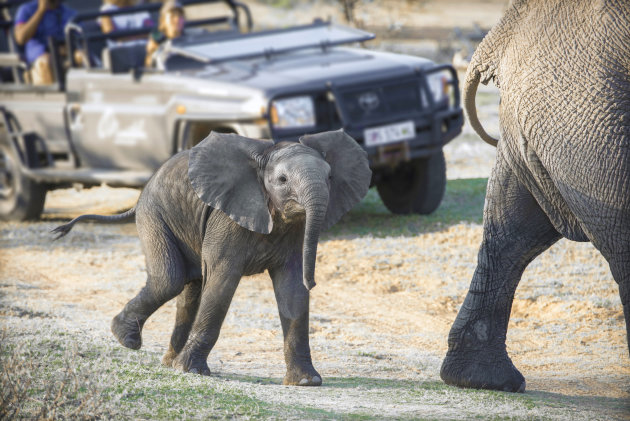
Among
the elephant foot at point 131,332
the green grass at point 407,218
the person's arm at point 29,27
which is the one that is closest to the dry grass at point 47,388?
the elephant foot at point 131,332

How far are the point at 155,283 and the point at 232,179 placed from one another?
0.71 m

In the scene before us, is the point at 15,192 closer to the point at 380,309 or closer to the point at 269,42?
the point at 269,42

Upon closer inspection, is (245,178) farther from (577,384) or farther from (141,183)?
(141,183)

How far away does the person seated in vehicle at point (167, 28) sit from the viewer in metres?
9.84

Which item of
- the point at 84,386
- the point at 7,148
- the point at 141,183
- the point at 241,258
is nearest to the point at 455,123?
the point at 141,183

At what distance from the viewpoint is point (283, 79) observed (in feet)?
29.2

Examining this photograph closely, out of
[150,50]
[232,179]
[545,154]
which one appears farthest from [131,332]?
[150,50]

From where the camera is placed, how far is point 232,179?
512 cm

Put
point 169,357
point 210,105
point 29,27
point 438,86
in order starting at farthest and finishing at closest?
point 29,27
point 438,86
point 210,105
point 169,357

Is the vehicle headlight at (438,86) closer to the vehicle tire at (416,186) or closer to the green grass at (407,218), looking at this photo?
the vehicle tire at (416,186)

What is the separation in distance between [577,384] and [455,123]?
4.50m

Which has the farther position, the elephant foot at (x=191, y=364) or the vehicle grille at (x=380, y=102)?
the vehicle grille at (x=380, y=102)

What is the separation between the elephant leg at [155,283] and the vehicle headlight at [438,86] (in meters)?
4.44

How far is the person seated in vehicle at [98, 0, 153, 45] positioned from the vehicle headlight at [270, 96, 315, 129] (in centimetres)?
238
